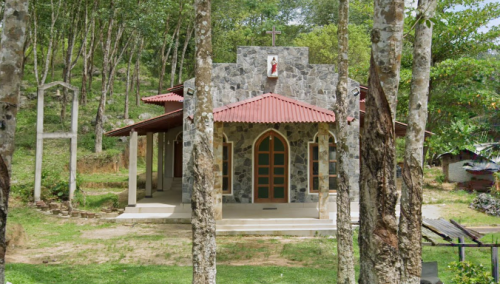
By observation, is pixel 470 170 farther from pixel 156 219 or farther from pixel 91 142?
pixel 91 142

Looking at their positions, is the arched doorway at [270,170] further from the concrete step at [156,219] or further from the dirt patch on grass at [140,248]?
the dirt patch on grass at [140,248]

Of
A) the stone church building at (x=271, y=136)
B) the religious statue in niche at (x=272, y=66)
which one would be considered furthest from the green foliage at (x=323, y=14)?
the religious statue in niche at (x=272, y=66)

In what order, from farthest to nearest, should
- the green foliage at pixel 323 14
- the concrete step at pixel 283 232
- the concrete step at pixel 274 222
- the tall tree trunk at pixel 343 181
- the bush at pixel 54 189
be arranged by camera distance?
the green foliage at pixel 323 14, the bush at pixel 54 189, the concrete step at pixel 274 222, the concrete step at pixel 283 232, the tall tree trunk at pixel 343 181

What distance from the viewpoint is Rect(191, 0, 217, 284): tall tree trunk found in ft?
16.5

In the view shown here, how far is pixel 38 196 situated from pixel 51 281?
9592 millimetres

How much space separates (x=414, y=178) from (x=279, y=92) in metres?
9.53

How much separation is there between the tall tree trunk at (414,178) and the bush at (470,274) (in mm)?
1033

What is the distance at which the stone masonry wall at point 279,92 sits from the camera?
→ 14328 mm

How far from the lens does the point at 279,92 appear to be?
14.4m

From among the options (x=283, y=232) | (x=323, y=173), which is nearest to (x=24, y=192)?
(x=283, y=232)

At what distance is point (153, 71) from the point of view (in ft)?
147

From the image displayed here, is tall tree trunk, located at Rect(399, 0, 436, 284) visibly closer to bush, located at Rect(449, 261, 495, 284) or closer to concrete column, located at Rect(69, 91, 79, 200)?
bush, located at Rect(449, 261, 495, 284)

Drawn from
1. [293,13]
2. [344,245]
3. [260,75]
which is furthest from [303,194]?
[293,13]

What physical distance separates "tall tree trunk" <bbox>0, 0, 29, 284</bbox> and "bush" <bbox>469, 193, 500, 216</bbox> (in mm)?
15753
